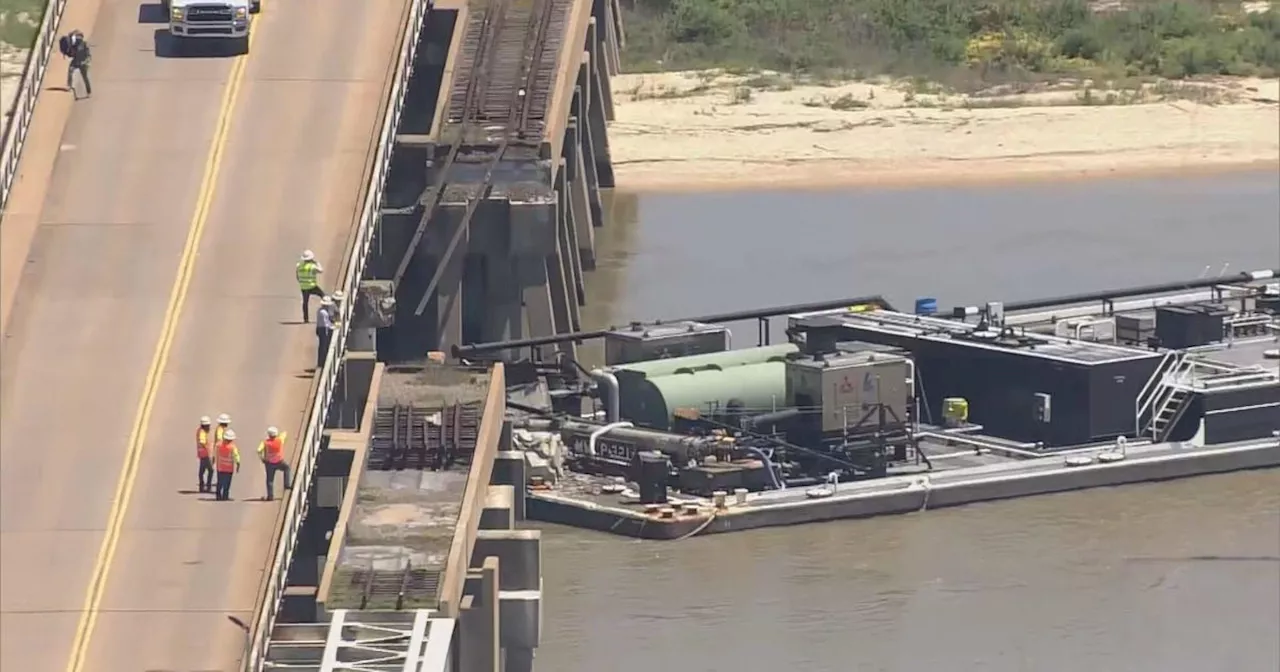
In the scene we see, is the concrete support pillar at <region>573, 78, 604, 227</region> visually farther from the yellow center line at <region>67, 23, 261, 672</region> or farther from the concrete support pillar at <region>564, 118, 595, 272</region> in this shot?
the yellow center line at <region>67, 23, 261, 672</region>

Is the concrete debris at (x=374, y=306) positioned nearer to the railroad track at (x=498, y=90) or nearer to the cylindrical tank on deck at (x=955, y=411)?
the railroad track at (x=498, y=90)

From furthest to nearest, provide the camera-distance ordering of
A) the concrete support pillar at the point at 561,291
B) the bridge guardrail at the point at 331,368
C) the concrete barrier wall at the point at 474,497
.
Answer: the concrete support pillar at the point at 561,291 → the concrete barrier wall at the point at 474,497 → the bridge guardrail at the point at 331,368

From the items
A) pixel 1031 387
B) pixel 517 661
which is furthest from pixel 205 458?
pixel 1031 387

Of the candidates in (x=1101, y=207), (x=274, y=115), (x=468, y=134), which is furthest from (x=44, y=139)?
(x=1101, y=207)

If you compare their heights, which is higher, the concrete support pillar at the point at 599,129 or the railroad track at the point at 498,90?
the concrete support pillar at the point at 599,129

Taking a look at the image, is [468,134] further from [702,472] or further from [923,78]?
[923,78]

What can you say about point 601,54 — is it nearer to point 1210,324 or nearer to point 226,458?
point 1210,324

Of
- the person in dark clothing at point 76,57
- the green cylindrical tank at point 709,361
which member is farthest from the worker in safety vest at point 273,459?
the green cylindrical tank at point 709,361
